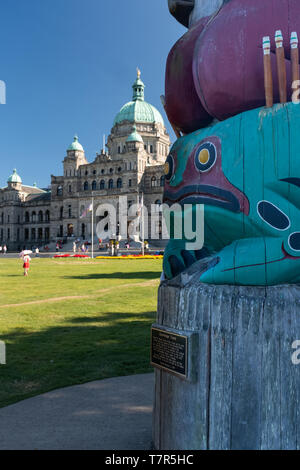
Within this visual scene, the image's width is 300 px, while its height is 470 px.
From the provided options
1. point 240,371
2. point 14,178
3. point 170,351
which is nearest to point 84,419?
point 170,351

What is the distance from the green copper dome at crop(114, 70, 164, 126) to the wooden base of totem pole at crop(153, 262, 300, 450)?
65148 millimetres

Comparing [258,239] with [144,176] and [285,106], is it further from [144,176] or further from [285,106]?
[144,176]

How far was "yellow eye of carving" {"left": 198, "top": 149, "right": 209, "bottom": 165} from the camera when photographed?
3.69 meters

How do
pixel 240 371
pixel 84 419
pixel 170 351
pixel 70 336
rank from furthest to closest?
pixel 70 336, pixel 84 419, pixel 170 351, pixel 240 371

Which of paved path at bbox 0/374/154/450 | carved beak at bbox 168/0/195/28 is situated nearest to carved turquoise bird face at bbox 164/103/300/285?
carved beak at bbox 168/0/195/28

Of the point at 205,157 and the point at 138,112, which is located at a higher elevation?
the point at 138,112

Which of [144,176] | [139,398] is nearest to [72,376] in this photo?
[139,398]

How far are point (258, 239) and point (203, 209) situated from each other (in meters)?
0.59

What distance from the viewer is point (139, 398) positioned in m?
5.29

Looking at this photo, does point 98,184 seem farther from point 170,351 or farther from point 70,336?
point 170,351

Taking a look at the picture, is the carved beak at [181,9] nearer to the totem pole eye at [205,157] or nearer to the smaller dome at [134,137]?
the totem pole eye at [205,157]

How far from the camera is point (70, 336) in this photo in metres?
8.36

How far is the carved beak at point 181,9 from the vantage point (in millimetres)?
4609

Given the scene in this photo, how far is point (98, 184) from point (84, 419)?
62.5 metres
